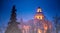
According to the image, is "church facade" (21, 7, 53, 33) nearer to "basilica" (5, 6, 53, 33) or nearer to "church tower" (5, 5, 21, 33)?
"basilica" (5, 6, 53, 33)

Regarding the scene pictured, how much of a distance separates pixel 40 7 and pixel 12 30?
1099 mm

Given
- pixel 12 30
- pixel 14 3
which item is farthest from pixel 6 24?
pixel 14 3

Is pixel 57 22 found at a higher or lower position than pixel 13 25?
higher

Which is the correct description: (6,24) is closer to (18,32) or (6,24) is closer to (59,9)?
(18,32)

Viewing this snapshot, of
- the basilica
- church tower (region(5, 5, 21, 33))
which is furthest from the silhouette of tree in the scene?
church tower (region(5, 5, 21, 33))

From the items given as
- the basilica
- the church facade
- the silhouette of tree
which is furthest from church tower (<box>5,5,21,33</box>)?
the silhouette of tree

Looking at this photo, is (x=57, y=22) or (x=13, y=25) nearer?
(x=13, y=25)

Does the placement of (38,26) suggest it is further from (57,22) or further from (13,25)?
(13,25)

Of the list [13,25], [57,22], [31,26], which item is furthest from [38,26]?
[13,25]

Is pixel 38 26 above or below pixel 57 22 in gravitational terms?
below

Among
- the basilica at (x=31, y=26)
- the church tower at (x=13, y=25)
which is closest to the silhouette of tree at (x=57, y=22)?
the basilica at (x=31, y=26)

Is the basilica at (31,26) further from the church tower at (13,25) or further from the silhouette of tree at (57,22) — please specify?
the silhouette of tree at (57,22)

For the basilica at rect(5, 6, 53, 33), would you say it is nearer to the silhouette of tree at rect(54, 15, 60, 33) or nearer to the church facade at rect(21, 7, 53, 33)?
the church facade at rect(21, 7, 53, 33)

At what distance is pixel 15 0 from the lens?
6199mm
